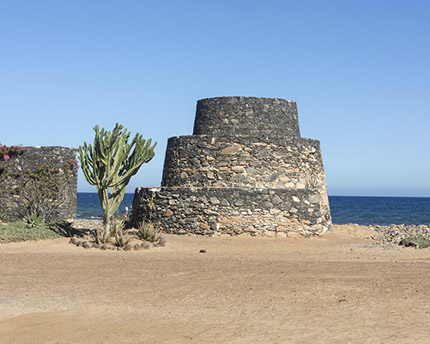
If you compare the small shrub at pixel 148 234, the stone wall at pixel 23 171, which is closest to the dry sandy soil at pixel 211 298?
the small shrub at pixel 148 234

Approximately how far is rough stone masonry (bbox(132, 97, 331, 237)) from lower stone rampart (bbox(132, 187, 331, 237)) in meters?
0.03

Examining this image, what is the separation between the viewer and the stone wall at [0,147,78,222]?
2206cm

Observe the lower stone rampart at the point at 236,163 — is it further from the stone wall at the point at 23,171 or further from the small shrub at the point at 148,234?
the stone wall at the point at 23,171

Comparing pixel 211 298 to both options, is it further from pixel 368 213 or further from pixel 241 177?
pixel 368 213

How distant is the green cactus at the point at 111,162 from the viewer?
15.8 metres

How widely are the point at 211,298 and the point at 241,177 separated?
10458mm

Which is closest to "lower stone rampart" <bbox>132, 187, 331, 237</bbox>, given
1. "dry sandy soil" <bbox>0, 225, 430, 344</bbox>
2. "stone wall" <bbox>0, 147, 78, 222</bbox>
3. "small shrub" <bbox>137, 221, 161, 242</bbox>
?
"small shrub" <bbox>137, 221, 161, 242</bbox>

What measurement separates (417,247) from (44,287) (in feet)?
38.6

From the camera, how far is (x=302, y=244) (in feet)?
54.6

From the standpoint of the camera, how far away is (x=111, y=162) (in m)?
16.2

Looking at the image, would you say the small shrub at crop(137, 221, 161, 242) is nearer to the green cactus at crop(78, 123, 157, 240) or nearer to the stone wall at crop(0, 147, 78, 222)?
the green cactus at crop(78, 123, 157, 240)

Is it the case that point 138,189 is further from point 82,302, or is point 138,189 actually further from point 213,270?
point 82,302

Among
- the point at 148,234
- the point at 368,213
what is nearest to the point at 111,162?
the point at 148,234

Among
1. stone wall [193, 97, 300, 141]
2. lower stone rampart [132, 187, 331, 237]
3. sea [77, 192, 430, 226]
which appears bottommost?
sea [77, 192, 430, 226]
